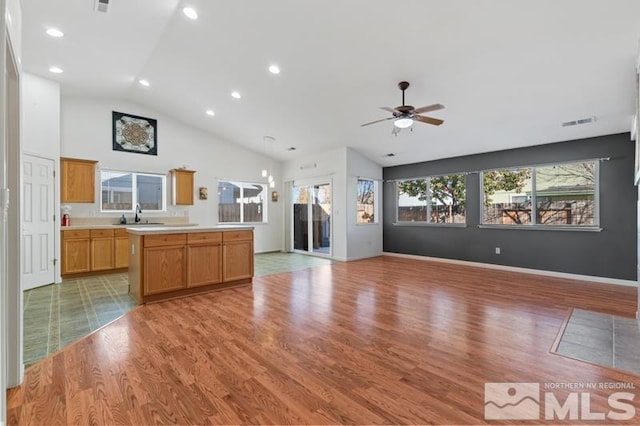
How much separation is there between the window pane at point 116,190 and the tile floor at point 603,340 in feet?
24.5

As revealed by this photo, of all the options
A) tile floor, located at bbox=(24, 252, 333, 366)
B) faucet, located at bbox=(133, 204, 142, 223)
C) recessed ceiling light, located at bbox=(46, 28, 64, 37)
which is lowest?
tile floor, located at bbox=(24, 252, 333, 366)

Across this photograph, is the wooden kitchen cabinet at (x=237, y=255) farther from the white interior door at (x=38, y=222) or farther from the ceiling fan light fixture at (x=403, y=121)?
the white interior door at (x=38, y=222)

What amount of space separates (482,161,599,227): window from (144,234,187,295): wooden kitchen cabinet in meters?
5.96

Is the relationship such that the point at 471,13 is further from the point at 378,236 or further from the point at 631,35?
the point at 378,236

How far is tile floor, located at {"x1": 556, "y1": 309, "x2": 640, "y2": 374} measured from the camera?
245 cm

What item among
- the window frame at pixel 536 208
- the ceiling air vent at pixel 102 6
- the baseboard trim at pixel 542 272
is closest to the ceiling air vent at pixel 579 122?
the window frame at pixel 536 208

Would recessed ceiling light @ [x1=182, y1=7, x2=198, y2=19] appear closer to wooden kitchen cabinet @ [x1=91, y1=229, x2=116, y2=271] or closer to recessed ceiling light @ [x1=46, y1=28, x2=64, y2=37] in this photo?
recessed ceiling light @ [x1=46, y1=28, x2=64, y2=37]

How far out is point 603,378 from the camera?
2.18 metres

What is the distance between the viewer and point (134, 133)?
6555 millimetres

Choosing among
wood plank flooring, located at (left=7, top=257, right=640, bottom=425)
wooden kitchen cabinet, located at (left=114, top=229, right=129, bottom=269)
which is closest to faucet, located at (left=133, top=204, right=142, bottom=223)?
wooden kitchen cabinet, located at (left=114, top=229, right=129, bottom=269)

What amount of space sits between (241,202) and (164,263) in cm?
462

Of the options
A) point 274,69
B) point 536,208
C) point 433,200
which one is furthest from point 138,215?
point 536,208

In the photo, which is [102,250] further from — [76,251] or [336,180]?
[336,180]

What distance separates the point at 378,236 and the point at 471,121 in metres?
3.92
